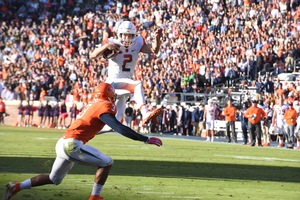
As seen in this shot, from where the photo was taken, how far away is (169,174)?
1683 cm

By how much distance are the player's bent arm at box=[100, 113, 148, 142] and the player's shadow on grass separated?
A: 18.3 feet

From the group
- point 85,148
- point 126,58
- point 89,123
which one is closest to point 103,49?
point 126,58

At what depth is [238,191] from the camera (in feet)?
45.6

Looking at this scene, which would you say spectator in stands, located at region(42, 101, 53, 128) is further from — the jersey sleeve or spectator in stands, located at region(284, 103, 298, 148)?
the jersey sleeve

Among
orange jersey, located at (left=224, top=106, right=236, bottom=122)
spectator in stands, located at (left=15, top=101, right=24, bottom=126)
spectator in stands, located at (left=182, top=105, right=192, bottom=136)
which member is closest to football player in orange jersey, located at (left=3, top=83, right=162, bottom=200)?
orange jersey, located at (left=224, top=106, right=236, bottom=122)

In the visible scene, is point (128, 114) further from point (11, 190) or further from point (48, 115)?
point (11, 190)

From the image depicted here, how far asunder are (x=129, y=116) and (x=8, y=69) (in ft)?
43.5

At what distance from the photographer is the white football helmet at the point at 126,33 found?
1634 centimetres

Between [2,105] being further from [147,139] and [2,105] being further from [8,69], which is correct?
[147,139]

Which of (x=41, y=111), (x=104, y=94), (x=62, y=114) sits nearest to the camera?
(x=104, y=94)

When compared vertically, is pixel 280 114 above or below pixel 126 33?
below

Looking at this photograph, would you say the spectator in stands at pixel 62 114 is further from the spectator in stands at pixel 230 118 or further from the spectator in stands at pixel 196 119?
the spectator in stands at pixel 230 118

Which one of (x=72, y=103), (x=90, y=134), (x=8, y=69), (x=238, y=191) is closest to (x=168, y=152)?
(x=238, y=191)

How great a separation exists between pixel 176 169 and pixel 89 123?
7455 mm
